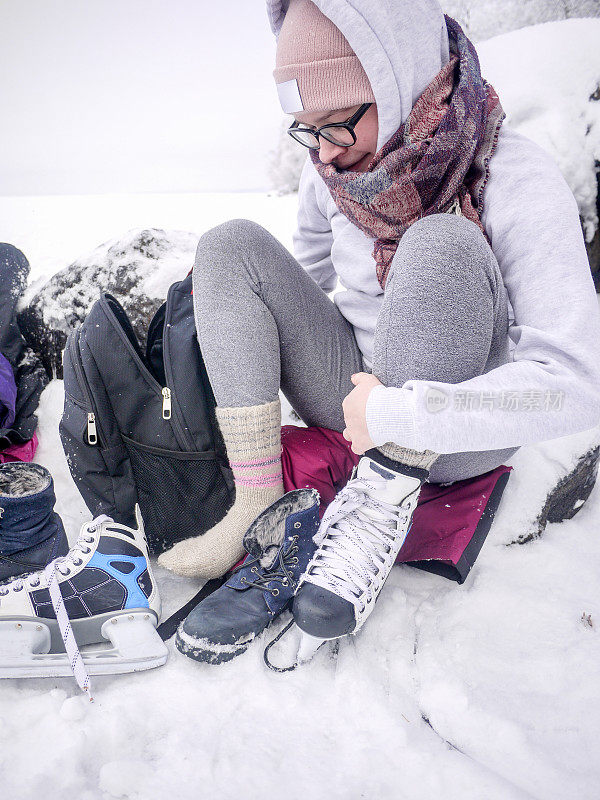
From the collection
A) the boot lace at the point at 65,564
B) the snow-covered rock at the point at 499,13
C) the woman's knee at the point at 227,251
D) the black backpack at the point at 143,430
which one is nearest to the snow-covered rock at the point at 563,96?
the snow-covered rock at the point at 499,13

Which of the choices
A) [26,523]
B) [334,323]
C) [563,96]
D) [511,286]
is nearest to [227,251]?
[334,323]

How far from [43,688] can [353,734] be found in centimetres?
51

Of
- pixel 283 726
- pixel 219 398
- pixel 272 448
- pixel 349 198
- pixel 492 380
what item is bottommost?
pixel 283 726

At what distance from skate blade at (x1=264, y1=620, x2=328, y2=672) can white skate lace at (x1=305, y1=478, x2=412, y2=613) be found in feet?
0.33

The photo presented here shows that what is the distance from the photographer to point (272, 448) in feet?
3.38

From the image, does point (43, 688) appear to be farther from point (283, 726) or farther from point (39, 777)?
point (283, 726)

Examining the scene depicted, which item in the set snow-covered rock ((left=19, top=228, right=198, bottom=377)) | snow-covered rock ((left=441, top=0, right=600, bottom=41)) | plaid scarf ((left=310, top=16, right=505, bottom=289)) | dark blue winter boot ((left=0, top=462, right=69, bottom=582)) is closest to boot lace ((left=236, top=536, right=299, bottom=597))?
dark blue winter boot ((left=0, top=462, right=69, bottom=582))

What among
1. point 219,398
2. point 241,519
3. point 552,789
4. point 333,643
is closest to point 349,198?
point 219,398

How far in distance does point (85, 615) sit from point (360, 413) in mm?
606

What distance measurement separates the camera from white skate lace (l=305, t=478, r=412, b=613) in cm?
87

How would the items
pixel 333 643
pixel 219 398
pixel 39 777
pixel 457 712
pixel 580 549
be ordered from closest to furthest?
pixel 39 777 < pixel 457 712 < pixel 333 643 < pixel 219 398 < pixel 580 549

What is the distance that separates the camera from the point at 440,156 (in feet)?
2.74

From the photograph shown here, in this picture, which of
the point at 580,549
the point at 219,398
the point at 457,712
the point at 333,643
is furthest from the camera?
the point at 580,549

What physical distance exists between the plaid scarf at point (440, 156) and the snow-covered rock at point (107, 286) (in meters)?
0.95
